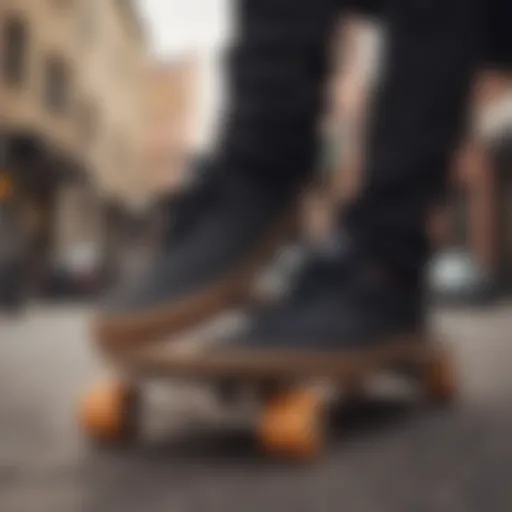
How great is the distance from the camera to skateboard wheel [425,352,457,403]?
24.1 inches

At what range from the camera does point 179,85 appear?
5.34 feet

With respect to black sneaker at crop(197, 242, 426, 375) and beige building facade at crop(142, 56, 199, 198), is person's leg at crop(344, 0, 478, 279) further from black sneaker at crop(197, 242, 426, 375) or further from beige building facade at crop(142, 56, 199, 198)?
beige building facade at crop(142, 56, 199, 198)

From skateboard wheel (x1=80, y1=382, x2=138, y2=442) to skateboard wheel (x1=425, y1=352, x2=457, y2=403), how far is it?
0.26 meters

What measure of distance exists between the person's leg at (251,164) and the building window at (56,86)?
354mm

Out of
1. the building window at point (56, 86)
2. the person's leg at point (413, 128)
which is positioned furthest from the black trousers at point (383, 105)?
the building window at point (56, 86)

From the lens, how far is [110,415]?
0.44 m

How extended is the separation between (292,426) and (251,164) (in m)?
0.17

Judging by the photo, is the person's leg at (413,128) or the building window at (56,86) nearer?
the person's leg at (413,128)

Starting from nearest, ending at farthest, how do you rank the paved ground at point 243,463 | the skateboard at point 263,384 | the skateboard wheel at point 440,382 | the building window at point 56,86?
the paved ground at point 243,463
the skateboard at point 263,384
the skateboard wheel at point 440,382
the building window at point 56,86

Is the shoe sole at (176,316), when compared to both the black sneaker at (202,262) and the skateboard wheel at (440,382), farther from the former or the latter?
the skateboard wheel at (440,382)

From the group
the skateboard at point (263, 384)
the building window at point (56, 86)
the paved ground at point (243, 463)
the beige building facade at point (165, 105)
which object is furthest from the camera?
the beige building facade at point (165, 105)

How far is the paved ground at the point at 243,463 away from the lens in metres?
0.30

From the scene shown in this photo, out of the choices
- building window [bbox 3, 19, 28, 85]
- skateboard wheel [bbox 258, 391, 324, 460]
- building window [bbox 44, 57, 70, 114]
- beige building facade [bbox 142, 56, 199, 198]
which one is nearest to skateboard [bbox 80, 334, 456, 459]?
skateboard wheel [bbox 258, 391, 324, 460]

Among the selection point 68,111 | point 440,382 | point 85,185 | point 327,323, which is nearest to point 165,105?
point 85,185
